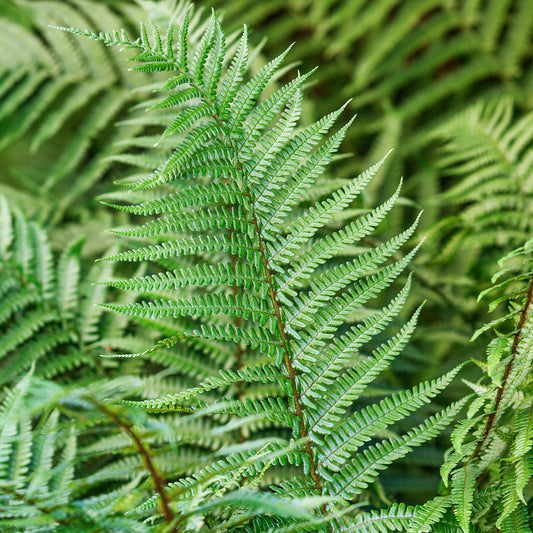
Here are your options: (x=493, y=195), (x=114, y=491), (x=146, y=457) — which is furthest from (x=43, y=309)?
(x=493, y=195)

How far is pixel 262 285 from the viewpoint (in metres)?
0.95

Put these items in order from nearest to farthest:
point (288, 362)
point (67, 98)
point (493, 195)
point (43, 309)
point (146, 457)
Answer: point (146, 457) → point (288, 362) → point (43, 309) → point (493, 195) → point (67, 98)

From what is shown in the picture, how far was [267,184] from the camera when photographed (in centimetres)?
98

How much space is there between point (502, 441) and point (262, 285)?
1.59 feet

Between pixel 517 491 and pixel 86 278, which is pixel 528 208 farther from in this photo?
pixel 86 278

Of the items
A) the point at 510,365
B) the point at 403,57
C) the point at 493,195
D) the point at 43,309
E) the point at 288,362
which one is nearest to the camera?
the point at 510,365

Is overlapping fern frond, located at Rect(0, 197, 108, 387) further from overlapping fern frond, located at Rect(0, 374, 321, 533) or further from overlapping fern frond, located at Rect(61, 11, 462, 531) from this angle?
overlapping fern frond, located at Rect(61, 11, 462, 531)

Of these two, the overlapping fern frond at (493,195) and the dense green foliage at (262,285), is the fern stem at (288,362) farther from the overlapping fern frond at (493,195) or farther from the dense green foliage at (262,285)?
the overlapping fern frond at (493,195)

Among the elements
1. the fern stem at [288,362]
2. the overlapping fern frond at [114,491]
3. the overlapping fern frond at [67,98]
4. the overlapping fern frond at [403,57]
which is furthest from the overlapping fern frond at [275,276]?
the overlapping fern frond at [403,57]

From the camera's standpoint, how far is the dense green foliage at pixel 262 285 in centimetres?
84

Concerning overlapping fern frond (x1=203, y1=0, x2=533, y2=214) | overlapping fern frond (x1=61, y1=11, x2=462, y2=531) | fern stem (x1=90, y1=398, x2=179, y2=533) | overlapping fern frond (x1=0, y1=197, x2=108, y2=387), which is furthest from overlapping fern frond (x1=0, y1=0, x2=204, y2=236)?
fern stem (x1=90, y1=398, x2=179, y2=533)

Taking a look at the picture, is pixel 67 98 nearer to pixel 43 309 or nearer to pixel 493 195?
pixel 43 309

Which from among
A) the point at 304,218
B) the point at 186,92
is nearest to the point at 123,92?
the point at 186,92

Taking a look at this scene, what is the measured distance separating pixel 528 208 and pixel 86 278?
55.1 inches
